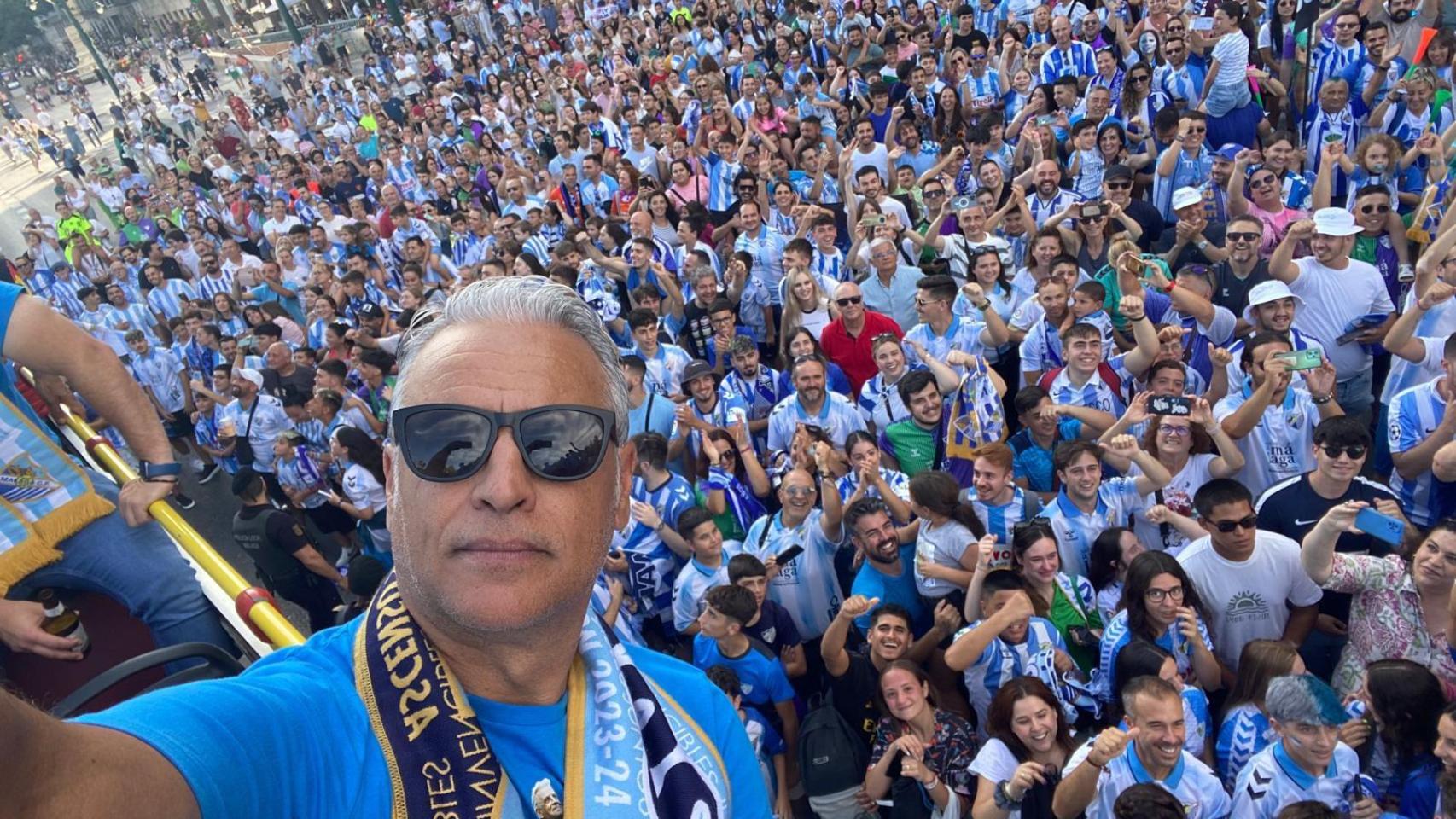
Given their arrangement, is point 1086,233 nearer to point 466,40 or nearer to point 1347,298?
point 1347,298

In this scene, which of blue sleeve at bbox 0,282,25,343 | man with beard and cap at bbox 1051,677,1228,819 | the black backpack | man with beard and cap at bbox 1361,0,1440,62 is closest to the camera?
blue sleeve at bbox 0,282,25,343

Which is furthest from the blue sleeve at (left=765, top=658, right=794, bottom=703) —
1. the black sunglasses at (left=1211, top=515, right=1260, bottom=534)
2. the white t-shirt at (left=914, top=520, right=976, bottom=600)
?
the black sunglasses at (left=1211, top=515, right=1260, bottom=534)

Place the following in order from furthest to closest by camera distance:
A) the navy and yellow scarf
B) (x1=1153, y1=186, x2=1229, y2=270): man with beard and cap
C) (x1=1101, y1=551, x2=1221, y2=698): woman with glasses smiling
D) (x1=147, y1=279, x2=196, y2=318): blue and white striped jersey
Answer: (x1=147, y1=279, x2=196, y2=318): blue and white striped jersey → (x1=1153, y1=186, x2=1229, y2=270): man with beard and cap → (x1=1101, y1=551, x2=1221, y2=698): woman with glasses smiling → the navy and yellow scarf

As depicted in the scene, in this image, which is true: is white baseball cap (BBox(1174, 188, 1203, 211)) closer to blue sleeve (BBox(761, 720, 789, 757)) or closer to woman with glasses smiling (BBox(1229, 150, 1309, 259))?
woman with glasses smiling (BBox(1229, 150, 1309, 259))

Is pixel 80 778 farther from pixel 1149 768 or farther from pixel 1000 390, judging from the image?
pixel 1000 390

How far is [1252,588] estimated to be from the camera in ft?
12.5

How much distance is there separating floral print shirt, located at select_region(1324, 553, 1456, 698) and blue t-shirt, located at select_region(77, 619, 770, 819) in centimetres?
335

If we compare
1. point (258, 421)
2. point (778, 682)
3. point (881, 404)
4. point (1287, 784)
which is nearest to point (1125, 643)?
point (1287, 784)

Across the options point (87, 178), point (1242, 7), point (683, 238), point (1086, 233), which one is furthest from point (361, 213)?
point (87, 178)

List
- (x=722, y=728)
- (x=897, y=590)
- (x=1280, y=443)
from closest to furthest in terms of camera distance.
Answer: (x=722, y=728)
(x=897, y=590)
(x=1280, y=443)

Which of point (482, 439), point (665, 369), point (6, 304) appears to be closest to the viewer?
point (482, 439)

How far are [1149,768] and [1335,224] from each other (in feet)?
13.1

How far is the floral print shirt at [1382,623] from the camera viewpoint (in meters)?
3.37

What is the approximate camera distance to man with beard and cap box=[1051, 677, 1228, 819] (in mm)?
3068
